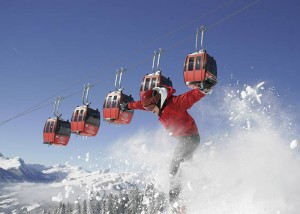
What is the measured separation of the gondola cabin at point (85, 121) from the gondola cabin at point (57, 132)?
1913mm

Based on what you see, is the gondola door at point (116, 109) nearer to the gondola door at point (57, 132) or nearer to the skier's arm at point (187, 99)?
the gondola door at point (57, 132)

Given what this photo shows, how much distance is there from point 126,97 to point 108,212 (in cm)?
11871

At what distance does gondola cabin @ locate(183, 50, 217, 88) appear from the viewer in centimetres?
1220

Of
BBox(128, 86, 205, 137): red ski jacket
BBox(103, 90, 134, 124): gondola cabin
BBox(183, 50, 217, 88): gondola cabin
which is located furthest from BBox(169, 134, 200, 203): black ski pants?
BBox(103, 90, 134, 124): gondola cabin

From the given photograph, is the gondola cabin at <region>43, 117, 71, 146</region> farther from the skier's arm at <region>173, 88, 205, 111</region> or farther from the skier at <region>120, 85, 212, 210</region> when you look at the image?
the skier's arm at <region>173, 88, 205, 111</region>

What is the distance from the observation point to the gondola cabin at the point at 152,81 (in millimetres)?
15863

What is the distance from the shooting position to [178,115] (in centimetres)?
895

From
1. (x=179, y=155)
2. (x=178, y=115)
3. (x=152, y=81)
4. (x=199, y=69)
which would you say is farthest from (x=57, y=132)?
(x=178, y=115)

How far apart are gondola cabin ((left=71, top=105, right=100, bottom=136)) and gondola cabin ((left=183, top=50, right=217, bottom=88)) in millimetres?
8578

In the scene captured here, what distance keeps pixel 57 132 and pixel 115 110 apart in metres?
5.80

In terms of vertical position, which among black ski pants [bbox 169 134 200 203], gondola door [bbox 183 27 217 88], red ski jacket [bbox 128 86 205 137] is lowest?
black ski pants [bbox 169 134 200 203]

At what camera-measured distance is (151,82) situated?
16.0 metres

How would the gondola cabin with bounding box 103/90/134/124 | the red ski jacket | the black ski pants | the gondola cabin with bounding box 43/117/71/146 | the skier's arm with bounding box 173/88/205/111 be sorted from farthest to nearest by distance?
the gondola cabin with bounding box 43/117/71/146 < the gondola cabin with bounding box 103/90/134/124 < the black ski pants < the red ski jacket < the skier's arm with bounding box 173/88/205/111

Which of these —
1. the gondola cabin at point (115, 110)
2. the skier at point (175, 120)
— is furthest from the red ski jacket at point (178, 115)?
the gondola cabin at point (115, 110)
